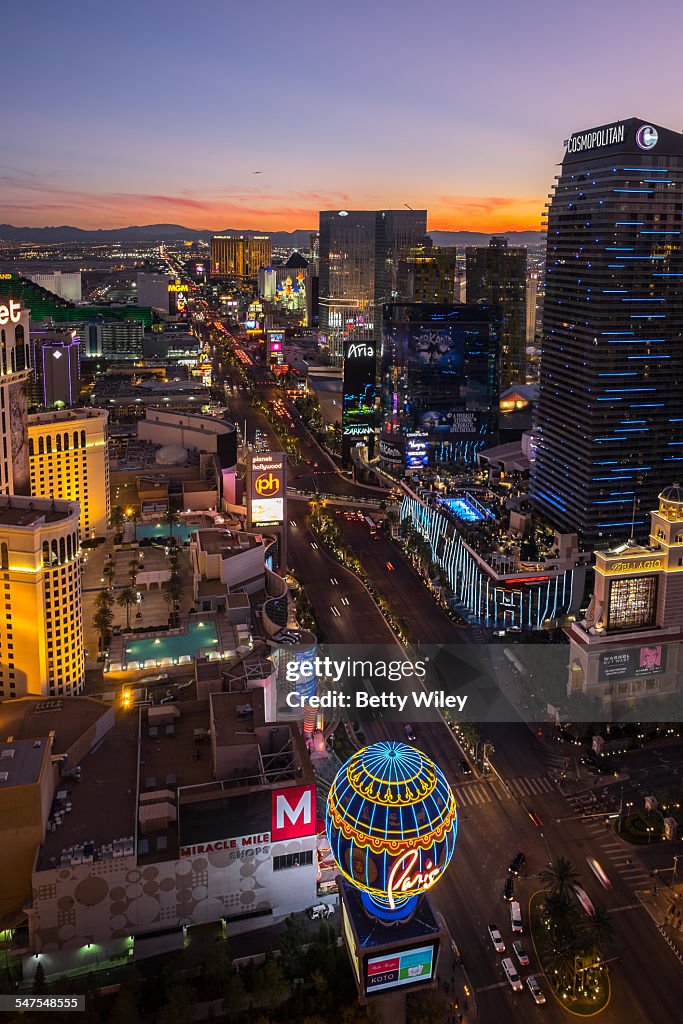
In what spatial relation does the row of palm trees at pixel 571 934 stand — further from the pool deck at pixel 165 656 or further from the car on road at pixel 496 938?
the pool deck at pixel 165 656

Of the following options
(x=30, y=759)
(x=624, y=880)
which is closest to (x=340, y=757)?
(x=624, y=880)

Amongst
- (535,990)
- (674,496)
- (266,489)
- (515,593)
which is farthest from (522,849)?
(266,489)

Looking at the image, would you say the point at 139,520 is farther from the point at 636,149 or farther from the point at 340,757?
the point at 636,149

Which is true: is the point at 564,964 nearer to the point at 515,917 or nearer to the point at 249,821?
the point at 515,917

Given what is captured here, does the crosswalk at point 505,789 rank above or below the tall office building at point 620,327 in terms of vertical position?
below

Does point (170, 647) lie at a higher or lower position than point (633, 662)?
higher

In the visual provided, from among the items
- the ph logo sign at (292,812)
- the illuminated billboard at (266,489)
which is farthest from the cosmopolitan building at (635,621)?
the ph logo sign at (292,812)

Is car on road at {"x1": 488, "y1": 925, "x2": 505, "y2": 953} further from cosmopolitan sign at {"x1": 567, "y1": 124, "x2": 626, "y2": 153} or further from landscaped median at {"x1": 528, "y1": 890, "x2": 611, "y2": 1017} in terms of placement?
cosmopolitan sign at {"x1": 567, "y1": 124, "x2": 626, "y2": 153}
